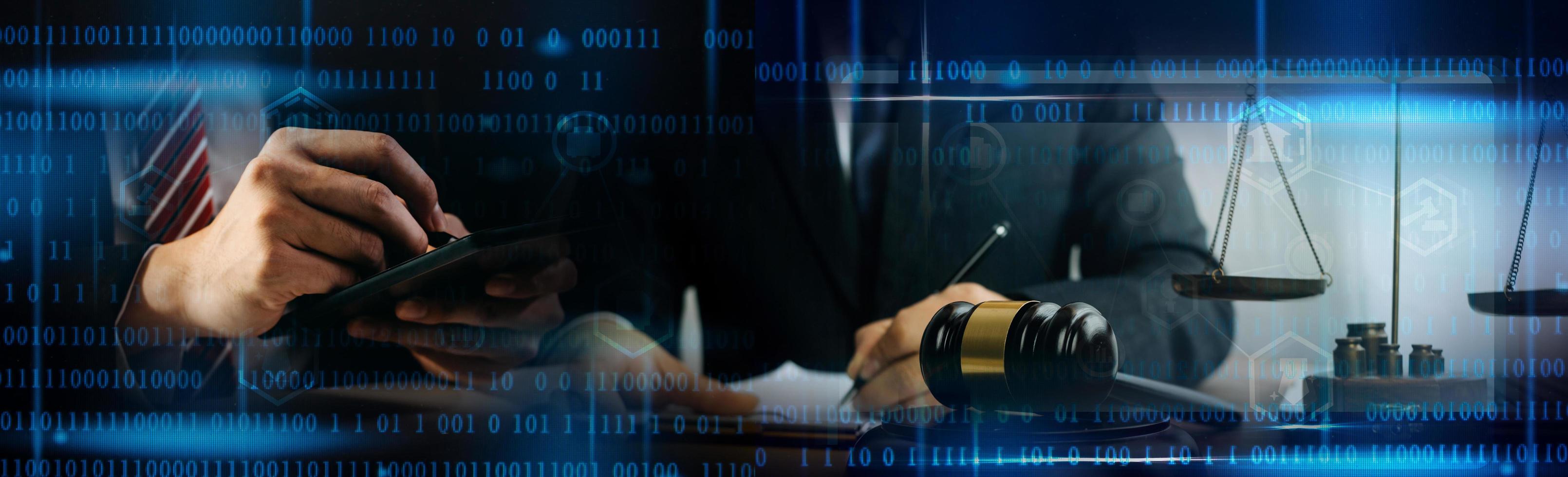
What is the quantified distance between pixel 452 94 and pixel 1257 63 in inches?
27.4

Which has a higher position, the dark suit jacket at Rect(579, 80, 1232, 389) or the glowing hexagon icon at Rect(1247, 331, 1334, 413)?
the dark suit jacket at Rect(579, 80, 1232, 389)

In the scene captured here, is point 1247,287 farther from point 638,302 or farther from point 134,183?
point 134,183

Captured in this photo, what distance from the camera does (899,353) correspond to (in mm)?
724

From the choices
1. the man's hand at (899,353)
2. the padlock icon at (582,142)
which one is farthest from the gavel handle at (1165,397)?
the padlock icon at (582,142)

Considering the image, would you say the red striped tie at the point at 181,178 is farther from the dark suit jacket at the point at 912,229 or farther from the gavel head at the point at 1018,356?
the gavel head at the point at 1018,356

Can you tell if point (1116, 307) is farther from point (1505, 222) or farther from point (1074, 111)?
point (1505, 222)

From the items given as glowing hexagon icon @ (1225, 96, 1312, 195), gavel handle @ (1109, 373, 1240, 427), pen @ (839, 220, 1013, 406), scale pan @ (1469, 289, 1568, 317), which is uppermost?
glowing hexagon icon @ (1225, 96, 1312, 195)

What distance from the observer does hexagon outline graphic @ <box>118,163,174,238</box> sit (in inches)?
28.7

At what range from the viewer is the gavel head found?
0.69 m

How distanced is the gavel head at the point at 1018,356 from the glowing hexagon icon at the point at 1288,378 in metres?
0.13

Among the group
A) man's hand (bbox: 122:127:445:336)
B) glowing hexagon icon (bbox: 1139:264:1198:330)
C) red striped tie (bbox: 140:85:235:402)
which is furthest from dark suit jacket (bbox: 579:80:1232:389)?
red striped tie (bbox: 140:85:235:402)

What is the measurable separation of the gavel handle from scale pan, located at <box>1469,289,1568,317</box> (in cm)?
24

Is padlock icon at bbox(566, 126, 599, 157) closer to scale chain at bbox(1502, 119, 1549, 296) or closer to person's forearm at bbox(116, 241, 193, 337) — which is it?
person's forearm at bbox(116, 241, 193, 337)

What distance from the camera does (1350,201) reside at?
2.35ft
